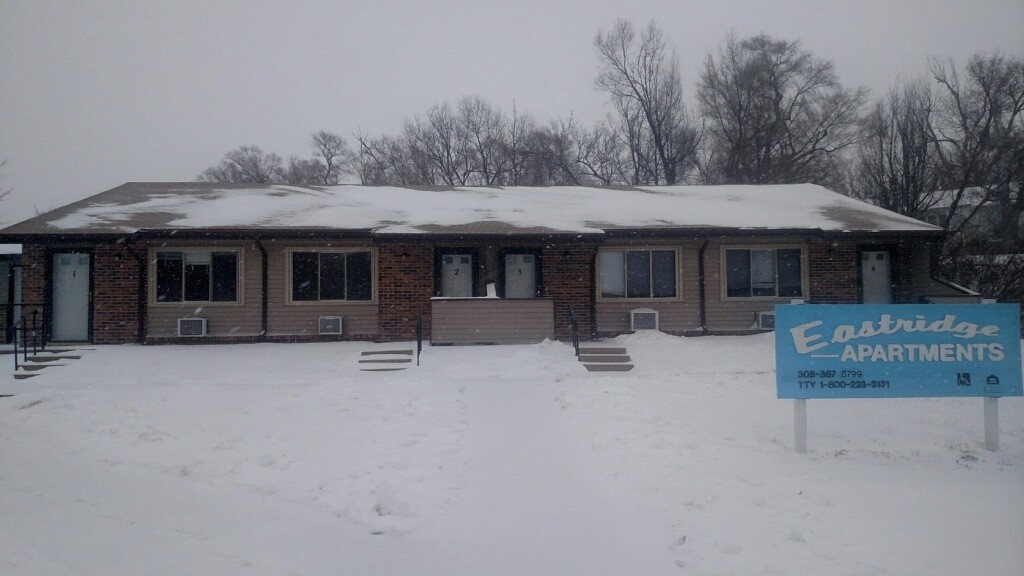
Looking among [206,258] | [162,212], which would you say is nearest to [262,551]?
[206,258]

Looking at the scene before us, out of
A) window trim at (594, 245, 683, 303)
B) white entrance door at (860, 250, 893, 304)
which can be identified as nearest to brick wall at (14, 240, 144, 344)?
window trim at (594, 245, 683, 303)

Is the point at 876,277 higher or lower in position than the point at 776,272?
lower

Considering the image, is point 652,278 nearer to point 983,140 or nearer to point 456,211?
point 456,211

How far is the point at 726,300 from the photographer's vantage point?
15664 millimetres

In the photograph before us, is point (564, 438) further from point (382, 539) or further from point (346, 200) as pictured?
point (346, 200)

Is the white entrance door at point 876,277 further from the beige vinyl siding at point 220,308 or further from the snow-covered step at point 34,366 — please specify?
the snow-covered step at point 34,366

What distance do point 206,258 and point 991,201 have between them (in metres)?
32.5

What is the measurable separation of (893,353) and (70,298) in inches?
659

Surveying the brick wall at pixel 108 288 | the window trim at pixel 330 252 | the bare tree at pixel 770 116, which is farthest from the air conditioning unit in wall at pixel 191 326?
the bare tree at pixel 770 116

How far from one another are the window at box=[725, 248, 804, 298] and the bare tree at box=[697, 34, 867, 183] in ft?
62.6

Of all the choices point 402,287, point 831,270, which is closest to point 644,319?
point 831,270

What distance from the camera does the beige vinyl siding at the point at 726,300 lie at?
15.6 meters

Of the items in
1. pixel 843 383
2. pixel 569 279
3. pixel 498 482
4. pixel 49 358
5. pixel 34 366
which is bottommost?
pixel 498 482

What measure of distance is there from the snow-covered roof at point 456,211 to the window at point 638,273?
0.82 m
